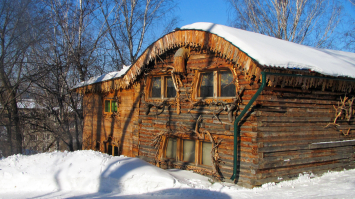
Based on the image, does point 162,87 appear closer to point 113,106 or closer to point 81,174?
point 113,106

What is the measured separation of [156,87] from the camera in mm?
9484

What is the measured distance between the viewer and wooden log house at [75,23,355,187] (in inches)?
263

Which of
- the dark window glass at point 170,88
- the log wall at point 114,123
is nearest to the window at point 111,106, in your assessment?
the log wall at point 114,123

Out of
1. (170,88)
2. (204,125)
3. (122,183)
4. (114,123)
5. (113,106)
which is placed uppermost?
(170,88)

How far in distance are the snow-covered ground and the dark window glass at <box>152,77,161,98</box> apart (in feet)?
8.87

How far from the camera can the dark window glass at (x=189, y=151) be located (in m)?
8.35

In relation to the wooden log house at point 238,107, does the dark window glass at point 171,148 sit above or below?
below

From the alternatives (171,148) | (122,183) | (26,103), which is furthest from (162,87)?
(26,103)

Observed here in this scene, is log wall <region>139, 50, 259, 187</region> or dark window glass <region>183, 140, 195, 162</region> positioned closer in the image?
log wall <region>139, 50, 259, 187</region>

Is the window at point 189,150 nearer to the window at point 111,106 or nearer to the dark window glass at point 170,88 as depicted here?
the dark window glass at point 170,88

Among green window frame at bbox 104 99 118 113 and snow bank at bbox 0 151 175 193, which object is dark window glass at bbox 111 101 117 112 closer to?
green window frame at bbox 104 99 118 113

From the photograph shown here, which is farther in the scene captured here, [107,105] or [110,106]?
[107,105]

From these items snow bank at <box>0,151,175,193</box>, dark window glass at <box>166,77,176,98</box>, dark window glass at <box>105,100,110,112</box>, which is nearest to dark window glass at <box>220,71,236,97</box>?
dark window glass at <box>166,77,176,98</box>

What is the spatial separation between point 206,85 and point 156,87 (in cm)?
222
